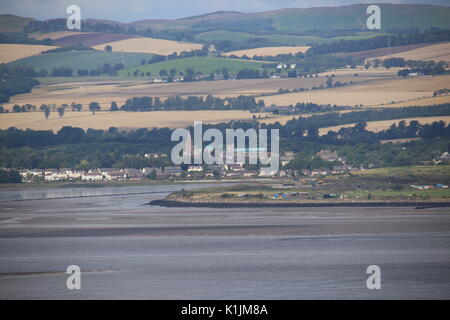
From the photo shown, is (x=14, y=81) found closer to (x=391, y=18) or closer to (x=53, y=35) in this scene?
(x=53, y=35)

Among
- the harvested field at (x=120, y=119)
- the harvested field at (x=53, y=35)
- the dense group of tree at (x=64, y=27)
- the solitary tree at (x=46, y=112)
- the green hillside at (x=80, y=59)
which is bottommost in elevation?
the harvested field at (x=120, y=119)

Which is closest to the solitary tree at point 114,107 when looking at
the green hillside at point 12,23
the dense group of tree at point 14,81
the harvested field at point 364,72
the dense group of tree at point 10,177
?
the dense group of tree at point 14,81

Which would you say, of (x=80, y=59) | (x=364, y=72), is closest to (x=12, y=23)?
(x=80, y=59)

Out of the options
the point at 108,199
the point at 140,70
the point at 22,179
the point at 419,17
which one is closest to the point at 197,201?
the point at 108,199

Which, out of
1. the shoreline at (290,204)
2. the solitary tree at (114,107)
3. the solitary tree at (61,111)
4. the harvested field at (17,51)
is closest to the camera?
the shoreline at (290,204)

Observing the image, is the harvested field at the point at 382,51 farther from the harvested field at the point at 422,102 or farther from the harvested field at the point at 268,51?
the harvested field at the point at 422,102

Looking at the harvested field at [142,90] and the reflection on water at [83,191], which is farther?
the harvested field at [142,90]

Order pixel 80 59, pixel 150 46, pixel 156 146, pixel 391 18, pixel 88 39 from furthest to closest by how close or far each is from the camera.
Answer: pixel 391 18 < pixel 88 39 < pixel 150 46 < pixel 80 59 < pixel 156 146
